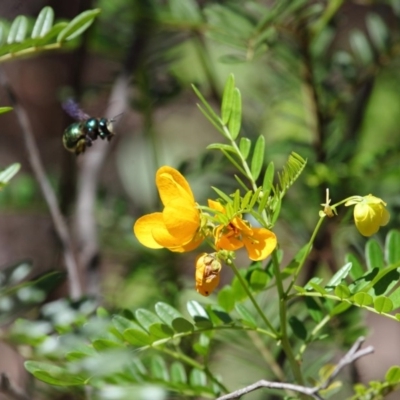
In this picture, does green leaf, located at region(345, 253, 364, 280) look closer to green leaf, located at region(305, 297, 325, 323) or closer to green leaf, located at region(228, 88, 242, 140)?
green leaf, located at region(305, 297, 325, 323)

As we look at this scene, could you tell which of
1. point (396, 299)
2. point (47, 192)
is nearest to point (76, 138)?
point (47, 192)

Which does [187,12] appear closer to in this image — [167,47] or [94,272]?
[167,47]

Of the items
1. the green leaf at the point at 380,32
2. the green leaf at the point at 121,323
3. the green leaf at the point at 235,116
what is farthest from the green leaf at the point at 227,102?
the green leaf at the point at 380,32

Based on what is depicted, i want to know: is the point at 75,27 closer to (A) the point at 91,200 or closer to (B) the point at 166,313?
(B) the point at 166,313

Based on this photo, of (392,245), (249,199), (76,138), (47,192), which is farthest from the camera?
(47,192)

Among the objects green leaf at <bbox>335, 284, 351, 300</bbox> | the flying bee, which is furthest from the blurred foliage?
the flying bee

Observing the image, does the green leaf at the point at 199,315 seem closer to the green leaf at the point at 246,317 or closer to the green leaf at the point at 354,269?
the green leaf at the point at 246,317
